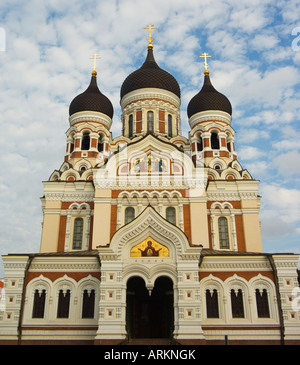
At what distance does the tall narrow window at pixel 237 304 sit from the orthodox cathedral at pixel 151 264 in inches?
1.6

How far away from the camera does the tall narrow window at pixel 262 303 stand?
15.1m

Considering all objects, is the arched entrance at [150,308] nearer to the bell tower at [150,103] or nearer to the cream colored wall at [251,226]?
the cream colored wall at [251,226]

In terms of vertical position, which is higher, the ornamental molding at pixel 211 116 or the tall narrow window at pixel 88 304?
the ornamental molding at pixel 211 116

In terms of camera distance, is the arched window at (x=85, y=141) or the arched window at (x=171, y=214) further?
the arched window at (x=85, y=141)

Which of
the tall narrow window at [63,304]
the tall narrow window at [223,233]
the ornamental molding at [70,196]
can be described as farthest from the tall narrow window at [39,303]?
the tall narrow window at [223,233]

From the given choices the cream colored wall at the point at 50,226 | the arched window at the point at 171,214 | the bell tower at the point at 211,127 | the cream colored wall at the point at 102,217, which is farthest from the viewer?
the bell tower at the point at 211,127

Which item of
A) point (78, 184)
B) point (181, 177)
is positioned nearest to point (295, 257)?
point (181, 177)

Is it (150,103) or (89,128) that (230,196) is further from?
(89,128)

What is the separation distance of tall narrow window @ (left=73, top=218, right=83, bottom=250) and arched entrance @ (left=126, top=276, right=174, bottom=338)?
493 centimetres

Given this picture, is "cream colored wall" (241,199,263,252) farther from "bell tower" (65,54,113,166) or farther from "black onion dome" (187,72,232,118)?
"bell tower" (65,54,113,166)

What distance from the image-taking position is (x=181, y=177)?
64.8 feet

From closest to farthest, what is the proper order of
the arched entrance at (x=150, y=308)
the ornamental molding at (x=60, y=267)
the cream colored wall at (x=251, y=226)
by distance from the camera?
the arched entrance at (x=150, y=308) < the ornamental molding at (x=60, y=267) < the cream colored wall at (x=251, y=226)

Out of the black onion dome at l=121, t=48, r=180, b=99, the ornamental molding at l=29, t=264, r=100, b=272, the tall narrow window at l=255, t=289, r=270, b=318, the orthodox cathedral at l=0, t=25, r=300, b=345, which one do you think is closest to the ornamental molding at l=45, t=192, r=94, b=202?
the orthodox cathedral at l=0, t=25, r=300, b=345

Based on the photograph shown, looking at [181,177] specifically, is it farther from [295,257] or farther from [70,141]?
[70,141]
